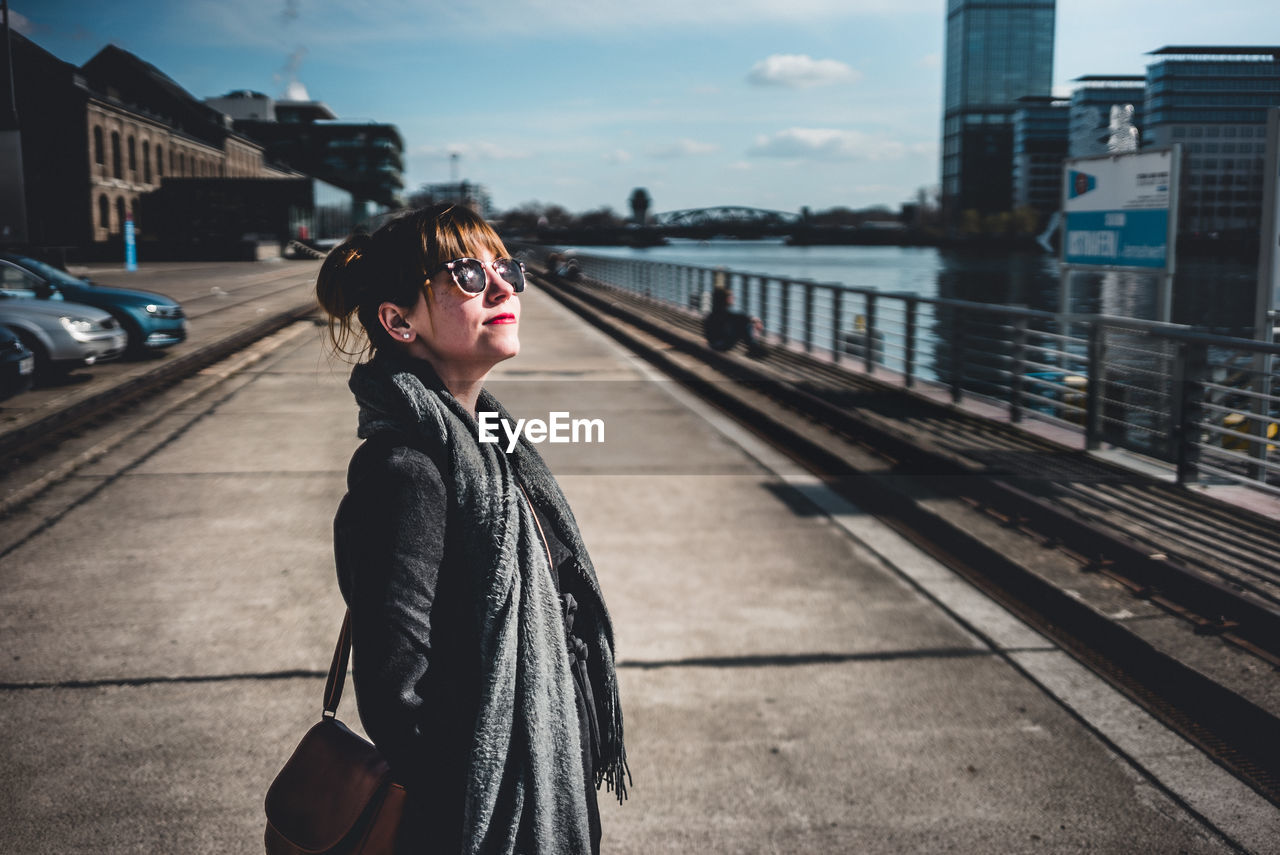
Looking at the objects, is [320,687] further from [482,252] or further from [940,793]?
[482,252]

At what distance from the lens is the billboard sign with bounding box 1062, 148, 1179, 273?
9820 mm

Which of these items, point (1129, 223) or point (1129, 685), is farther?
point (1129, 223)

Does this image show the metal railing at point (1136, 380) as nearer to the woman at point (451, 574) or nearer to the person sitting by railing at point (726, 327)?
the person sitting by railing at point (726, 327)

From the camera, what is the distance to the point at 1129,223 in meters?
10.3

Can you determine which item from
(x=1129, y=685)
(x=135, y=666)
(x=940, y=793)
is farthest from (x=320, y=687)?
(x=1129, y=685)

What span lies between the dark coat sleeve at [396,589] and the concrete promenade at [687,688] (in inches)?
8.7

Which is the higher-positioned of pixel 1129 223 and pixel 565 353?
pixel 1129 223

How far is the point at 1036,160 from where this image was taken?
9519 cm

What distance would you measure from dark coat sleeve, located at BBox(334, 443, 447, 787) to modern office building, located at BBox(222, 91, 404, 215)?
12496 cm

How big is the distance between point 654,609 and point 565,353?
42.7ft

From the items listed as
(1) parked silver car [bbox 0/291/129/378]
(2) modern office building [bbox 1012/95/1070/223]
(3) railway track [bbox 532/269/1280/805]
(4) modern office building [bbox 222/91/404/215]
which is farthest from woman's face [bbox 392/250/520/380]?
(4) modern office building [bbox 222/91/404/215]

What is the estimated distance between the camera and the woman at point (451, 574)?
167cm

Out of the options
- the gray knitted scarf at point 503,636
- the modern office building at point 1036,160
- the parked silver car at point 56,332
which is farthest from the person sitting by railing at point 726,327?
the modern office building at point 1036,160

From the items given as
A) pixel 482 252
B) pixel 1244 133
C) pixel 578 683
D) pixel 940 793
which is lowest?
pixel 940 793
